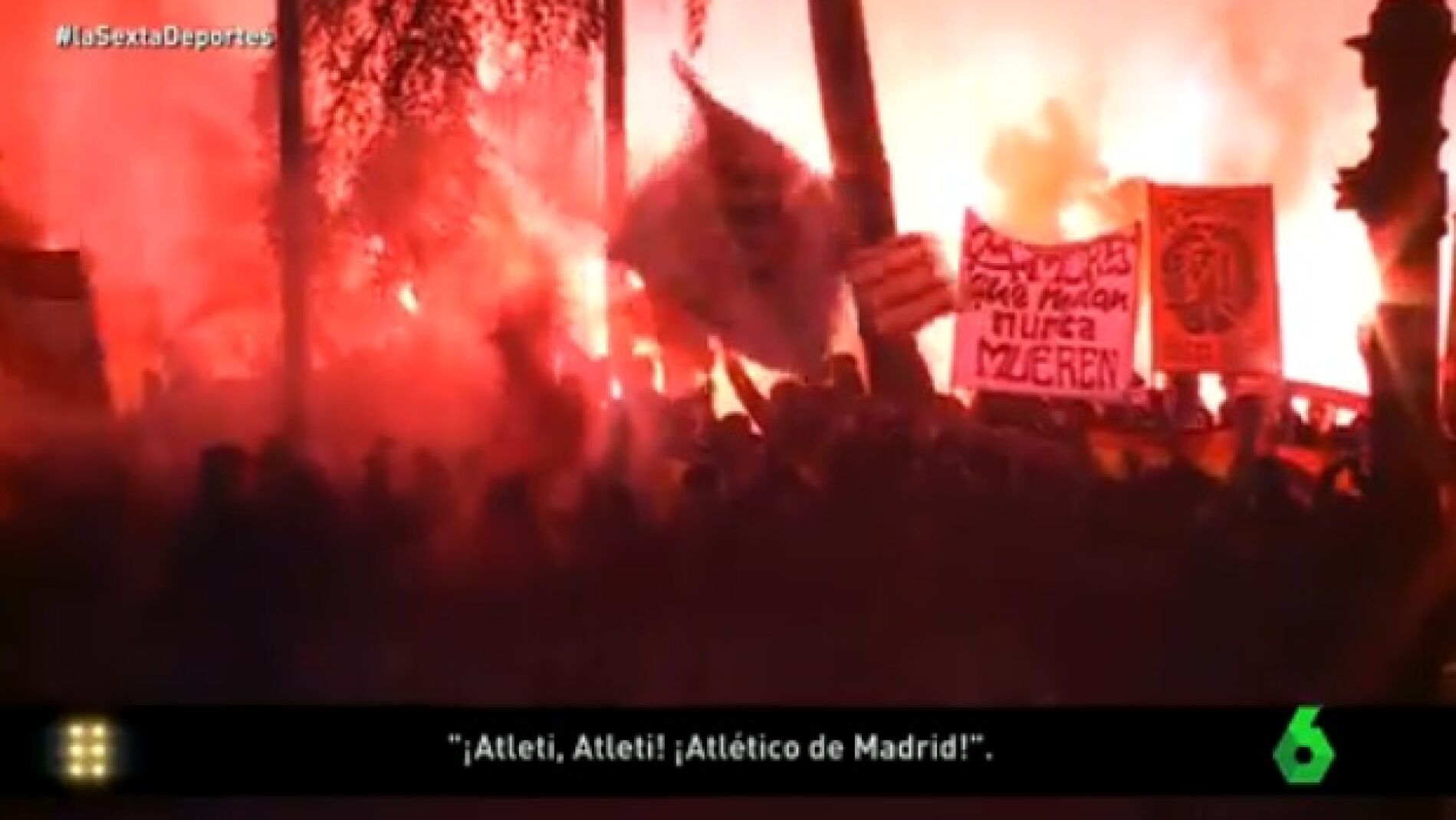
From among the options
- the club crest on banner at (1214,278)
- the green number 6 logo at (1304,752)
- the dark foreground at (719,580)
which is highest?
the club crest on banner at (1214,278)

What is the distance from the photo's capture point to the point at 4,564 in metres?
1.39

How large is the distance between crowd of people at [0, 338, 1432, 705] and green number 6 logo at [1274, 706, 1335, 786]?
15mm

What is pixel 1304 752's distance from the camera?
139cm

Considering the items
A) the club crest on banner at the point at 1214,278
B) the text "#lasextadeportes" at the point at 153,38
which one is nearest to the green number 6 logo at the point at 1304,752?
the club crest on banner at the point at 1214,278

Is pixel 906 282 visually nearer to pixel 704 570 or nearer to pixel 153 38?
pixel 704 570

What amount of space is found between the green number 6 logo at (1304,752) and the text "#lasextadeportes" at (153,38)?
77 centimetres

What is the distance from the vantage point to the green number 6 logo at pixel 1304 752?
4.53 feet

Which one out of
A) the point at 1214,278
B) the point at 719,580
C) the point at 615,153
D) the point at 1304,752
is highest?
the point at 615,153

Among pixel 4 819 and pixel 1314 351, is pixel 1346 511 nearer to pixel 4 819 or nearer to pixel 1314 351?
pixel 1314 351

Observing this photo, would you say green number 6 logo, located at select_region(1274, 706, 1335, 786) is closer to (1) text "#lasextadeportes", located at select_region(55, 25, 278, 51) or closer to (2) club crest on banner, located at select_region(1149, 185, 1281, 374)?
(2) club crest on banner, located at select_region(1149, 185, 1281, 374)
